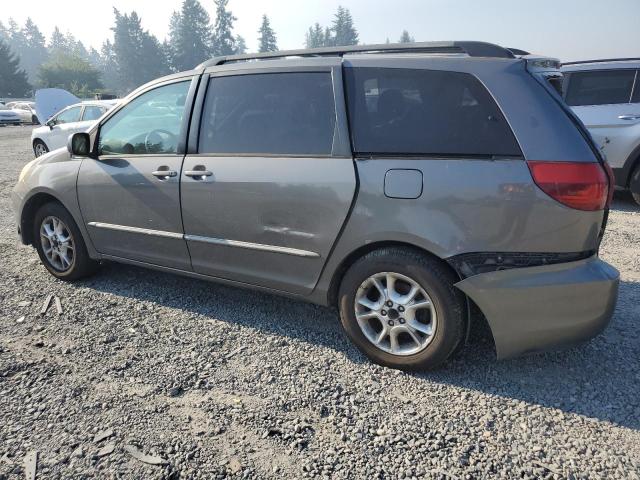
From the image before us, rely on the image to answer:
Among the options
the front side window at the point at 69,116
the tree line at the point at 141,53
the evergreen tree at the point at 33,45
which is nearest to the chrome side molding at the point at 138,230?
the front side window at the point at 69,116

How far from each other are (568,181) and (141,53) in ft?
357

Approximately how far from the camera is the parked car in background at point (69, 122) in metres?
11.5

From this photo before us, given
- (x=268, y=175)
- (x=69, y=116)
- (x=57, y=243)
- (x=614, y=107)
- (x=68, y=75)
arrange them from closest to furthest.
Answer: (x=268, y=175)
(x=57, y=243)
(x=614, y=107)
(x=69, y=116)
(x=68, y=75)

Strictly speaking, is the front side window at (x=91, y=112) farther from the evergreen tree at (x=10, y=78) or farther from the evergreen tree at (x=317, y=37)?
the evergreen tree at (x=317, y=37)

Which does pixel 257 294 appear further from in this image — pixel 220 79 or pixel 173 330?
pixel 220 79

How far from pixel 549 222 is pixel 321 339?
1638 mm

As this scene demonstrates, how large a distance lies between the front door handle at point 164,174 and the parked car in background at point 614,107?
6.16 metres

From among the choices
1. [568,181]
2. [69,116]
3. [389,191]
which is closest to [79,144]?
[389,191]

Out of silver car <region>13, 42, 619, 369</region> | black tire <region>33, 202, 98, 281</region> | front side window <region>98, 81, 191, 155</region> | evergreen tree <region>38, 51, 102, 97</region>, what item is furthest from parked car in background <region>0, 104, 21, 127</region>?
evergreen tree <region>38, 51, 102, 97</region>

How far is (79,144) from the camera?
3.82 metres

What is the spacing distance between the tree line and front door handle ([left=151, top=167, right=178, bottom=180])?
70590 millimetres

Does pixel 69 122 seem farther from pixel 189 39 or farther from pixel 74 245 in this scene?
pixel 189 39

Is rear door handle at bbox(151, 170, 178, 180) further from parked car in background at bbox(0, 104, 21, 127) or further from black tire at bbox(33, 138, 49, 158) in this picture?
parked car in background at bbox(0, 104, 21, 127)

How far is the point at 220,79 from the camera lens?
3363 mm
